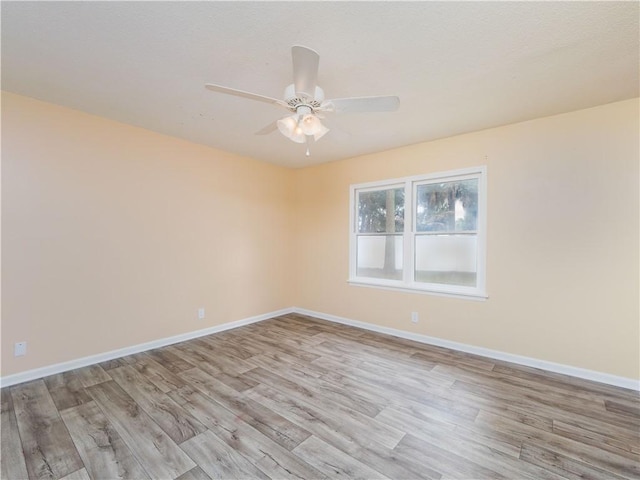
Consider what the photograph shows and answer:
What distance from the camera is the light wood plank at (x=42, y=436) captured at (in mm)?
1601

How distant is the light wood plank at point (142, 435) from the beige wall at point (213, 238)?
0.91m

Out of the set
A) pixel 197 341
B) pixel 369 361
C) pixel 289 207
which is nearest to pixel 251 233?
pixel 289 207

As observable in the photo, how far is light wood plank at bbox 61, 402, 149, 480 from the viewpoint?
1571 millimetres

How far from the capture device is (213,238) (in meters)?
3.96

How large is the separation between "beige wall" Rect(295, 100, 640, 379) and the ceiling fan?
1.98m

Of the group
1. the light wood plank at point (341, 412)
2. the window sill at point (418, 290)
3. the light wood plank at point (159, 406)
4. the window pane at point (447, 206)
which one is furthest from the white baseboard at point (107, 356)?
the window pane at point (447, 206)

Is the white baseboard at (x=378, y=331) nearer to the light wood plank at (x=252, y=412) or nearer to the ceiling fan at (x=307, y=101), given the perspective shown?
the light wood plank at (x=252, y=412)

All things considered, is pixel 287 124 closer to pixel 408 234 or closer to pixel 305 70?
pixel 305 70

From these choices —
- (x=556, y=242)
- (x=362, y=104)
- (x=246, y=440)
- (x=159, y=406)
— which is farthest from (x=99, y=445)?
(x=556, y=242)

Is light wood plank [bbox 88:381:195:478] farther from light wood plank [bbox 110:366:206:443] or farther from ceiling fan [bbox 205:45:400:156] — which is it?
ceiling fan [bbox 205:45:400:156]

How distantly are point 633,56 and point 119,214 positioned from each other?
4650 millimetres

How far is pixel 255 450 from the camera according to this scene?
1.75 m

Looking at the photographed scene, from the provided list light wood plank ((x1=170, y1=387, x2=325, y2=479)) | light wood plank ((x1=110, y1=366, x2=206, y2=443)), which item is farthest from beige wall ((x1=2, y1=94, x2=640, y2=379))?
light wood plank ((x1=170, y1=387, x2=325, y2=479))

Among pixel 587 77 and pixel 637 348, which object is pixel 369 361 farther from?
pixel 587 77
